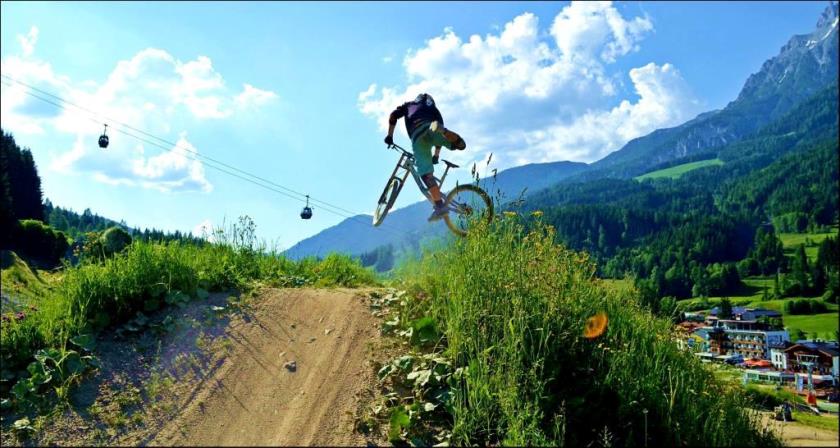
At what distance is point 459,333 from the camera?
6.70m

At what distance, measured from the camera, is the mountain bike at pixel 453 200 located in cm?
1005

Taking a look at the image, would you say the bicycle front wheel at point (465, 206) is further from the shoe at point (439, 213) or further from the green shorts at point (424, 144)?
the green shorts at point (424, 144)

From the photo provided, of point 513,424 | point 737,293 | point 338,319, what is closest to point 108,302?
point 338,319

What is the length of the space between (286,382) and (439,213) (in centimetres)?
506

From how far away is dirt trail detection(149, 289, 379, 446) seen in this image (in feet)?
18.8

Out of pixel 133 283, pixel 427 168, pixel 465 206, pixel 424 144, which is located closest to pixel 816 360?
pixel 465 206

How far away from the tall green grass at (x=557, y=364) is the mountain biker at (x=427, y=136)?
281cm

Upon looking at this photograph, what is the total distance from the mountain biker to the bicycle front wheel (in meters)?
0.24

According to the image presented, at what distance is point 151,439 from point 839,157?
6.70 metres

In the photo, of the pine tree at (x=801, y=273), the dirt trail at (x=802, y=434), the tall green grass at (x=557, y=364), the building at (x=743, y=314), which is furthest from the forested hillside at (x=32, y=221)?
the pine tree at (x=801, y=273)

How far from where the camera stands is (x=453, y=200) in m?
11.0

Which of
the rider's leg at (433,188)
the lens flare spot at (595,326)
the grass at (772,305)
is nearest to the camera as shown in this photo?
the lens flare spot at (595,326)

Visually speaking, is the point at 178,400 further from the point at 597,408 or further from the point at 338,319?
the point at 597,408

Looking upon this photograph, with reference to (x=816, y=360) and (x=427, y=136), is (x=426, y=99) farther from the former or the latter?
(x=816, y=360)
